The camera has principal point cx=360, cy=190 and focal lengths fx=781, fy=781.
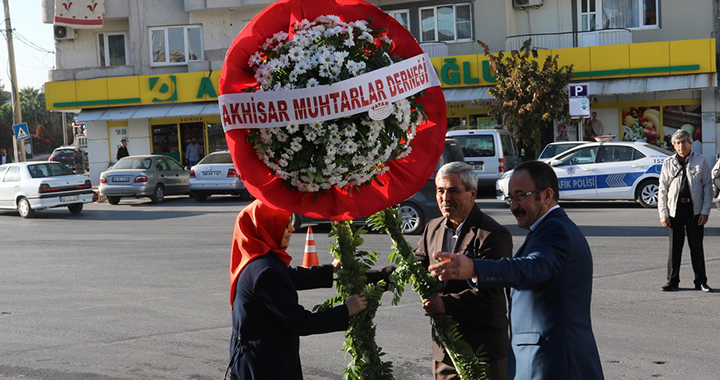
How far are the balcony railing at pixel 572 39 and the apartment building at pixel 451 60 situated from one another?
36 millimetres

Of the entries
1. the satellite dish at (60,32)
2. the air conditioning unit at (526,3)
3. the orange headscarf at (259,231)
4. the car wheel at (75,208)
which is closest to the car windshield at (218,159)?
the car wheel at (75,208)

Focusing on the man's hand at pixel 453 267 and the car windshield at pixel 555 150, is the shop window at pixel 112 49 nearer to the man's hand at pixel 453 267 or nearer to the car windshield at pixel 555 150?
the car windshield at pixel 555 150

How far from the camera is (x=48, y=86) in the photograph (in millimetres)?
31406

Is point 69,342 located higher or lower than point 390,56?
lower

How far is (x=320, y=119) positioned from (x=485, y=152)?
19.0 m

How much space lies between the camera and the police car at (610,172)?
18.1m

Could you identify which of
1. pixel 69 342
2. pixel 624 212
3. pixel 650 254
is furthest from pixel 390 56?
pixel 624 212

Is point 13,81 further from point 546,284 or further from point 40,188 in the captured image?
point 546,284

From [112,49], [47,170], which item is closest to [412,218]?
[47,170]

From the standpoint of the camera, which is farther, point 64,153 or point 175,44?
point 64,153

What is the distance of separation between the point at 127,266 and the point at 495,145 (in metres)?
12.3

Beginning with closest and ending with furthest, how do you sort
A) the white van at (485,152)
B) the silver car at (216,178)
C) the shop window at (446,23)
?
the white van at (485,152) → the silver car at (216,178) → the shop window at (446,23)

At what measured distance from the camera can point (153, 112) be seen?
99.9ft

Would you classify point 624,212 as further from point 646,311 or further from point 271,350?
point 271,350
